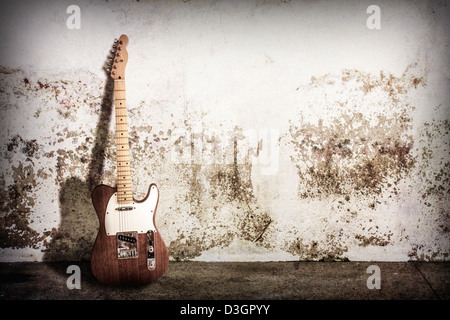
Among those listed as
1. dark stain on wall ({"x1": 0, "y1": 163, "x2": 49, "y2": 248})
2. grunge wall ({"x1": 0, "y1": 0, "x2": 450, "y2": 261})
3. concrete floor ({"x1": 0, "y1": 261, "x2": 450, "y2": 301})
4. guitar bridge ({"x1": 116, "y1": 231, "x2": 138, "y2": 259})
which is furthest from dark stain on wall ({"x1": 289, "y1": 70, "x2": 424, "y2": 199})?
dark stain on wall ({"x1": 0, "y1": 163, "x2": 49, "y2": 248})

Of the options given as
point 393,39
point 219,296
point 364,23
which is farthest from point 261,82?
point 219,296

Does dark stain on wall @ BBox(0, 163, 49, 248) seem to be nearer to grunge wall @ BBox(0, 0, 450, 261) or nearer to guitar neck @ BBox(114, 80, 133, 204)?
grunge wall @ BBox(0, 0, 450, 261)

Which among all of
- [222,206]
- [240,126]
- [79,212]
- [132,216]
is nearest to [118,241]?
[132,216]

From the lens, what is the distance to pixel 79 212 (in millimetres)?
2186

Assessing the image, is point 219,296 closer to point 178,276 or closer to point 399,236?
point 178,276

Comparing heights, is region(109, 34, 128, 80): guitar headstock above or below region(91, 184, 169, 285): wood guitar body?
above

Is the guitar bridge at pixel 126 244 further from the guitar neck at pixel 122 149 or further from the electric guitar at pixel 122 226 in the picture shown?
the guitar neck at pixel 122 149

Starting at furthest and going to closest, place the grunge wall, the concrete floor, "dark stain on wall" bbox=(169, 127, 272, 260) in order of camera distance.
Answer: "dark stain on wall" bbox=(169, 127, 272, 260) → the grunge wall → the concrete floor

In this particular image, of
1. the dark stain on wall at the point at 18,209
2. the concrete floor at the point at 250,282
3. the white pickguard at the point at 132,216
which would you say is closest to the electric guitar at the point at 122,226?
the white pickguard at the point at 132,216

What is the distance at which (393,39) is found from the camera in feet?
6.84

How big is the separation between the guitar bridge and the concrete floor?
0.74 ft

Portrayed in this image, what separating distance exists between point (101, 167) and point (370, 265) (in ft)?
6.76

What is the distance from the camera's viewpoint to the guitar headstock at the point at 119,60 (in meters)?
1.86

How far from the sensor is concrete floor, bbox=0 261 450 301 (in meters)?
1.84
